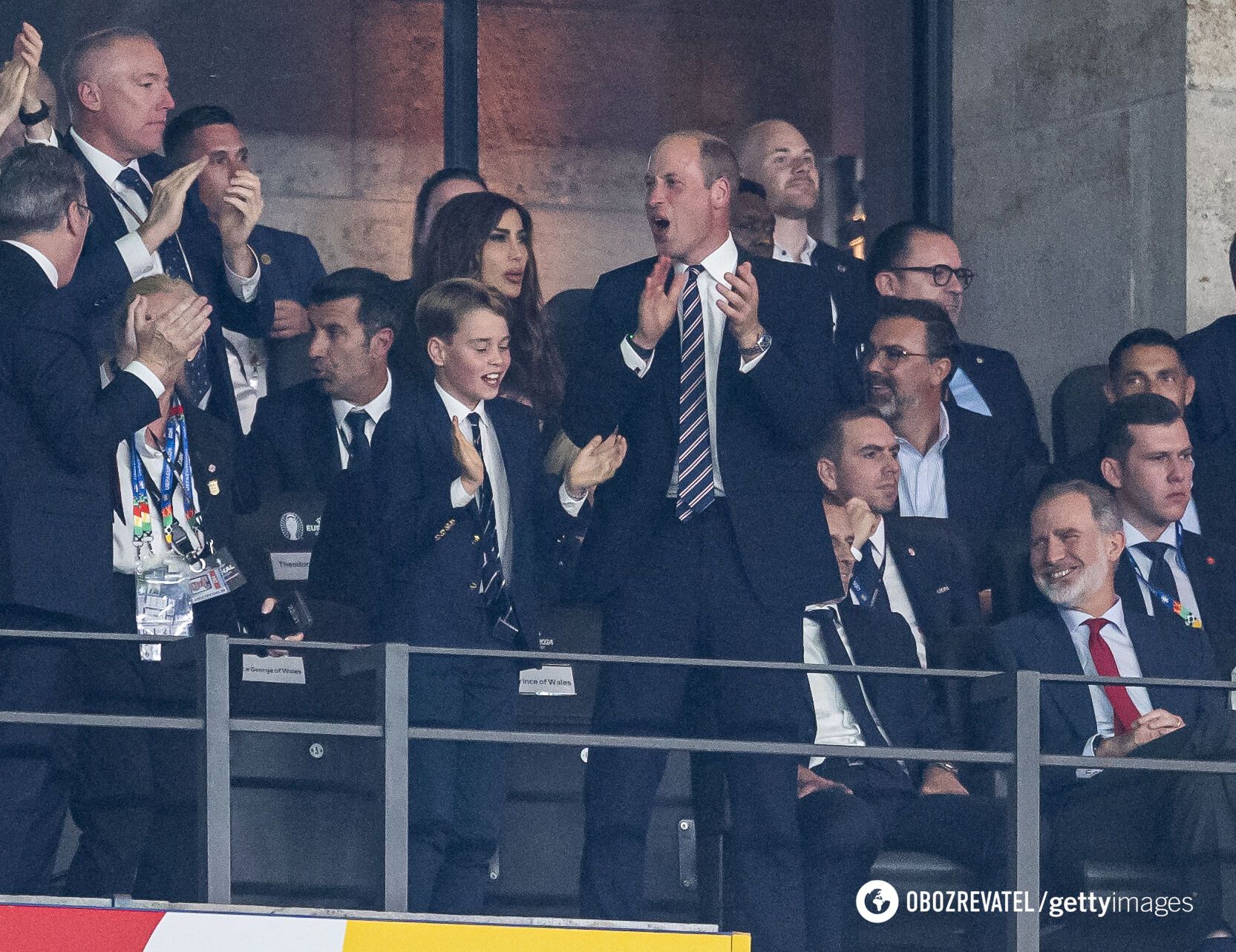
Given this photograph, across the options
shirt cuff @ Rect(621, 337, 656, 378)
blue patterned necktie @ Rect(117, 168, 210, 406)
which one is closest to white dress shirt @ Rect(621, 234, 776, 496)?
shirt cuff @ Rect(621, 337, 656, 378)

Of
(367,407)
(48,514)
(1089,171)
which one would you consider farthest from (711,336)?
(1089,171)

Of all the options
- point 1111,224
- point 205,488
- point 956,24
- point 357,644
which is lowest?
point 357,644

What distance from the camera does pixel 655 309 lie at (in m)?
5.02

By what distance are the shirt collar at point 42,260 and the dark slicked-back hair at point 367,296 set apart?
42.4 inches

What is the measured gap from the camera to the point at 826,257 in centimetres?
694

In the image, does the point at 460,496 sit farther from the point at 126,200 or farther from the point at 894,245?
the point at 894,245

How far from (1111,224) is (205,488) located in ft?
12.5

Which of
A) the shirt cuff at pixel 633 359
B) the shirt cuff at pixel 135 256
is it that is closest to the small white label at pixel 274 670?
the shirt cuff at pixel 633 359

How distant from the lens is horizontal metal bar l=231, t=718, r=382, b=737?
4352 millimetres

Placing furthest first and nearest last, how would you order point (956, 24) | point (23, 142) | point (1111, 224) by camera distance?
point (956, 24), point (1111, 224), point (23, 142)

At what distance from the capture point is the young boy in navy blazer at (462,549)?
192 inches

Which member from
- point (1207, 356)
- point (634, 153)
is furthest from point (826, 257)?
point (634, 153)

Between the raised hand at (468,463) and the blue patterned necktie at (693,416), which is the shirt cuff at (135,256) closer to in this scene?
the raised hand at (468,463)

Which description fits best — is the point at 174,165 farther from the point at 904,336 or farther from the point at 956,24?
the point at 956,24
